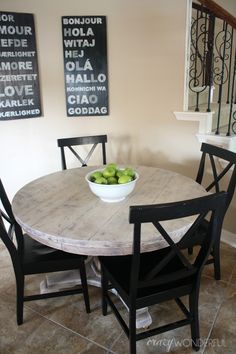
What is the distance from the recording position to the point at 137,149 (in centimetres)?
292

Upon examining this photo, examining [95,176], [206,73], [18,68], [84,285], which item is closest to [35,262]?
[84,285]

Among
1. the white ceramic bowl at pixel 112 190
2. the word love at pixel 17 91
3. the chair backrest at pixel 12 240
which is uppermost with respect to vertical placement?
the word love at pixel 17 91

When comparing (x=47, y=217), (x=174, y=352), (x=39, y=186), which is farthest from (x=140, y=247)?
(x=39, y=186)

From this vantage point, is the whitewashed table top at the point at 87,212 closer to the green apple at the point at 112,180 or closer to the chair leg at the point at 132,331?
the green apple at the point at 112,180

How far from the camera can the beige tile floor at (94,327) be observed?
5.38 ft

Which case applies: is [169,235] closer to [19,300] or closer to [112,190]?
[112,190]

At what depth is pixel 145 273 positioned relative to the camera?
58.7 inches

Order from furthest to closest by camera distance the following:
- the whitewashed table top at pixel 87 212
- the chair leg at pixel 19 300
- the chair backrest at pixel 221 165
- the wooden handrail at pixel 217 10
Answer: the wooden handrail at pixel 217 10
the chair backrest at pixel 221 165
the chair leg at pixel 19 300
the whitewashed table top at pixel 87 212

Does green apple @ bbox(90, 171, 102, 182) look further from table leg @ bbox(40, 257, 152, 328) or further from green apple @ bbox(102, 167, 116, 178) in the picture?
table leg @ bbox(40, 257, 152, 328)

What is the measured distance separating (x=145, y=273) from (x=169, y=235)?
0.89 ft

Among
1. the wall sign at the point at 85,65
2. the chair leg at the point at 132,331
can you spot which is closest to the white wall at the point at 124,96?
the wall sign at the point at 85,65

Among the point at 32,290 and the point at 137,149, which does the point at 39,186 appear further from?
the point at 137,149

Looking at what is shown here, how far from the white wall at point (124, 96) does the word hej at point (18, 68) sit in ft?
0.23

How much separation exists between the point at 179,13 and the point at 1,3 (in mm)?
1468
